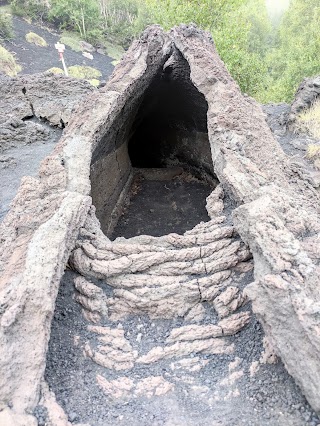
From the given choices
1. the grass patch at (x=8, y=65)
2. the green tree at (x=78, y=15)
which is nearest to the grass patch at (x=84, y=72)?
the grass patch at (x=8, y=65)

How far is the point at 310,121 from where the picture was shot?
8.66 m

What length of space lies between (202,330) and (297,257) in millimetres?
813

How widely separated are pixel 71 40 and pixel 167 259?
23.7 m

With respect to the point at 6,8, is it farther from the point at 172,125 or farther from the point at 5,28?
the point at 172,125

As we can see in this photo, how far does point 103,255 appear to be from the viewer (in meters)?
3.00

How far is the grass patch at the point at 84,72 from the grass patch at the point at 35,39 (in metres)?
3.48

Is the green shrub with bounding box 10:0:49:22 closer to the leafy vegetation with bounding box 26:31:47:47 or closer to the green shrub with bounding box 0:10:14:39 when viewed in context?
the leafy vegetation with bounding box 26:31:47:47

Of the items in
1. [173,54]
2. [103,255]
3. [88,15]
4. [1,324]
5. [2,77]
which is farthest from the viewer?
[88,15]

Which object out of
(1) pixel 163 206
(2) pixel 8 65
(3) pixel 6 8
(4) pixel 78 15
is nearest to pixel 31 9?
(3) pixel 6 8

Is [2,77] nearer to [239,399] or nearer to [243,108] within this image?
[243,108]

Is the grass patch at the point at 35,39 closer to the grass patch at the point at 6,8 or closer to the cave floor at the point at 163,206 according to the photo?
the grass patch at the point at 6,8

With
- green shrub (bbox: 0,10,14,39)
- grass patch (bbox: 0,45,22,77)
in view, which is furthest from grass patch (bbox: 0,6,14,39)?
grass patch (bbox: 0,45,22,77)

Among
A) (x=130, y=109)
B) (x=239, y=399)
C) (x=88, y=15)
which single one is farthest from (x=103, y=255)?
(x=88, y=15)

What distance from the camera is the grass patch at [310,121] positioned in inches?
336
